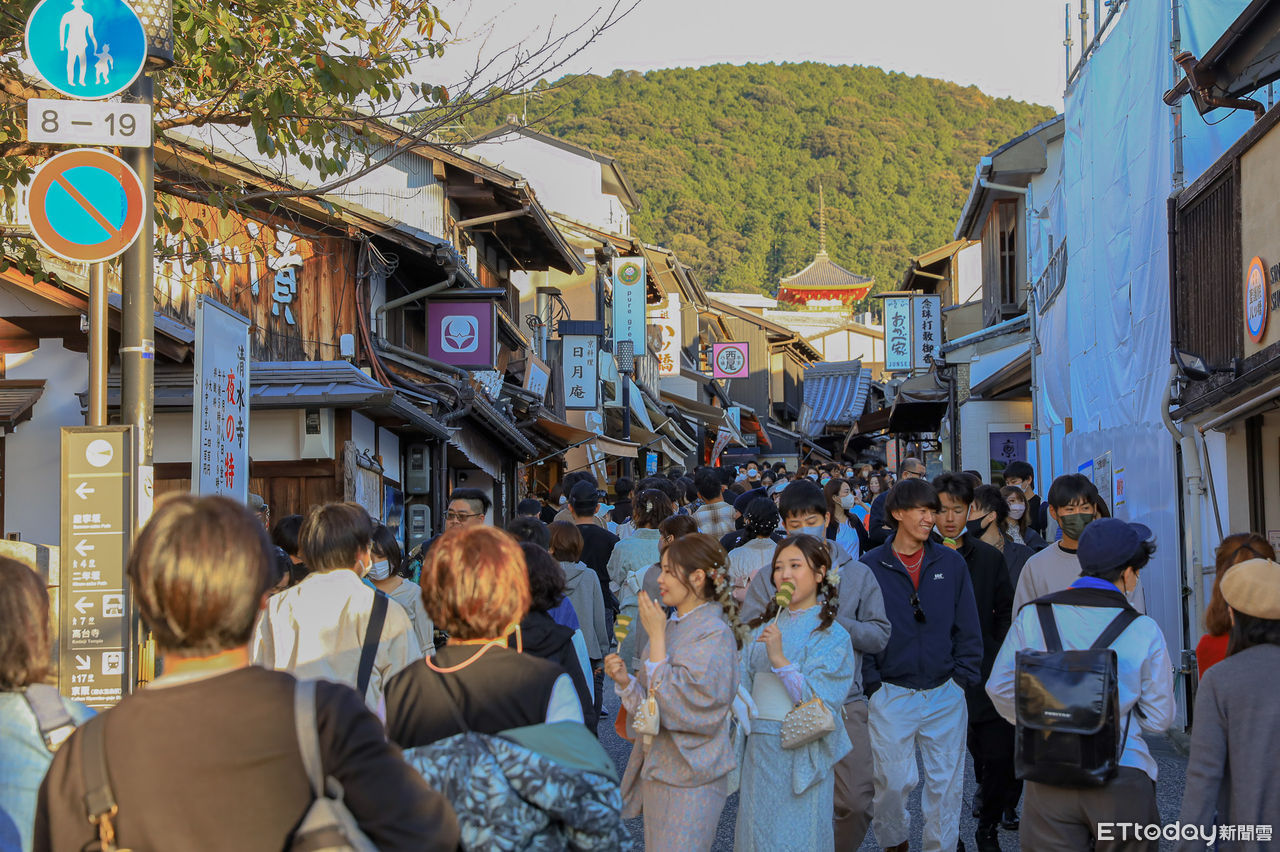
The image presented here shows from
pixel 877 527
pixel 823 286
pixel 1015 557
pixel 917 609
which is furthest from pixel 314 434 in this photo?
pixel 823 286

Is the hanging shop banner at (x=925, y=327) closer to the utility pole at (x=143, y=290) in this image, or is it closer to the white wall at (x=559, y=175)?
the white wall at (x=559, y=175)

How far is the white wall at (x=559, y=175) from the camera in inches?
1345

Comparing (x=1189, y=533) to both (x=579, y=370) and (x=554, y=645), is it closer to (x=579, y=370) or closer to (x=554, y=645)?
(x=554, y=645)

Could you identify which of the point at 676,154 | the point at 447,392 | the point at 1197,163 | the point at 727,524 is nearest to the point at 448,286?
the point at 447,392

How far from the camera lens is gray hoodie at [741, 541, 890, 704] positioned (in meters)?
5.91

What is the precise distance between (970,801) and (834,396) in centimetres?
5122

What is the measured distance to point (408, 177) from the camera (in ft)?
61.5

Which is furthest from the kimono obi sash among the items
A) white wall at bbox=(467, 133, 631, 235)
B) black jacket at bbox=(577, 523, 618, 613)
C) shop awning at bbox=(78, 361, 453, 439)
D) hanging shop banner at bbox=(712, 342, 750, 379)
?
hanging shop banner at bbox=(712, 342, 750, 379)

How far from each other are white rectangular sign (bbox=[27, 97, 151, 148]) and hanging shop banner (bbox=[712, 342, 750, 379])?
43.6 metres

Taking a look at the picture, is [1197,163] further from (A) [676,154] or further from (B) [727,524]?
(A) [676,154]

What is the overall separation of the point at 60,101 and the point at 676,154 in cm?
9689

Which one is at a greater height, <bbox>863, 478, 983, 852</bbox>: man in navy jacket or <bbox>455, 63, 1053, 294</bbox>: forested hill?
<bbox>455, 63, 1053, 294</bbox>: forested hill

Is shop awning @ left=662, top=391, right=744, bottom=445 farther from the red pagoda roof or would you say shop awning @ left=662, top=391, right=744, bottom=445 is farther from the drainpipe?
the red pagoda roof

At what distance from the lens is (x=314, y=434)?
40.3 feet
